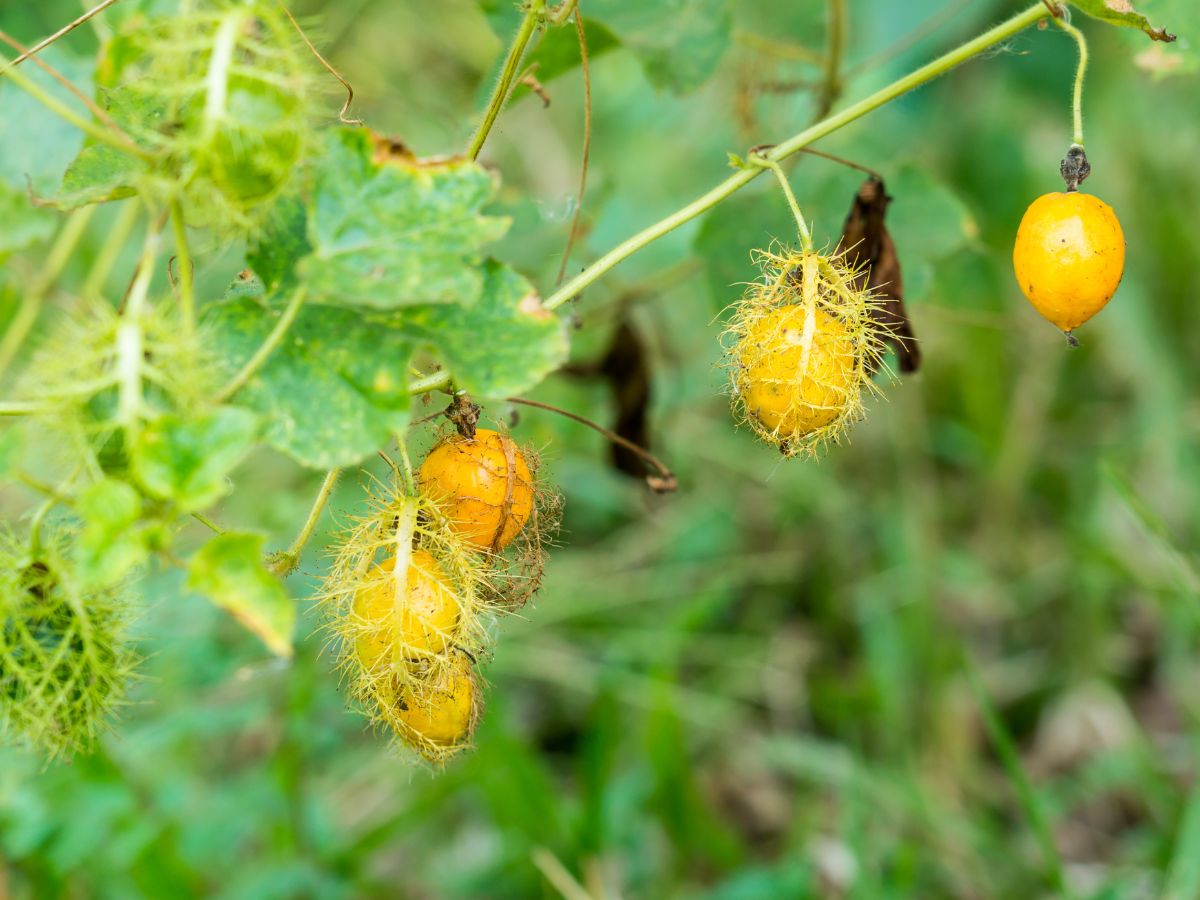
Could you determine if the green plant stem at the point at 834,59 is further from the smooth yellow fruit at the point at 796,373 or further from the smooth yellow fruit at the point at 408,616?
the smooth yellow fruit at the point at 408,616

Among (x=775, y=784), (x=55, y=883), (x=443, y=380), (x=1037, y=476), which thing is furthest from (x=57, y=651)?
(x=1037, y=476)

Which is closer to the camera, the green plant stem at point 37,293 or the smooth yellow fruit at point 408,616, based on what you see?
the smooth yellow fruit at point 408,616

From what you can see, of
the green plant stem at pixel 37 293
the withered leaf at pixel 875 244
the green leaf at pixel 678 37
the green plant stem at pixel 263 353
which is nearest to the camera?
the green plant stem at pixel 263 353

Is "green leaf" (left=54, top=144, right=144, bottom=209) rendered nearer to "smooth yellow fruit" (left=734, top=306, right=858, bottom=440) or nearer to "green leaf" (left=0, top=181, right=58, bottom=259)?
"green leaf" (left=0, top=181, right=58, bottom=259)

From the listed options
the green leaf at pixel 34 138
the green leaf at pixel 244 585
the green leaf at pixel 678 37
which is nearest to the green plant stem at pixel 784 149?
the green leaf at pixel 244 585

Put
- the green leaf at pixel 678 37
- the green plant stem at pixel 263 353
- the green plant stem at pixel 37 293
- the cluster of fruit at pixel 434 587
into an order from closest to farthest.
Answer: the green plant stem at pixel 263 353, the cluster of fruit at pixel 434 587, the green leaf at pixel 678 37, the green plant stem at pixel 37 293

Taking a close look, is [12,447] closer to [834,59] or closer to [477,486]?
[477,486]

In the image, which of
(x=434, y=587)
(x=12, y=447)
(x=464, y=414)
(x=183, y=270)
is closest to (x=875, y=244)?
(x=464, y=414)
